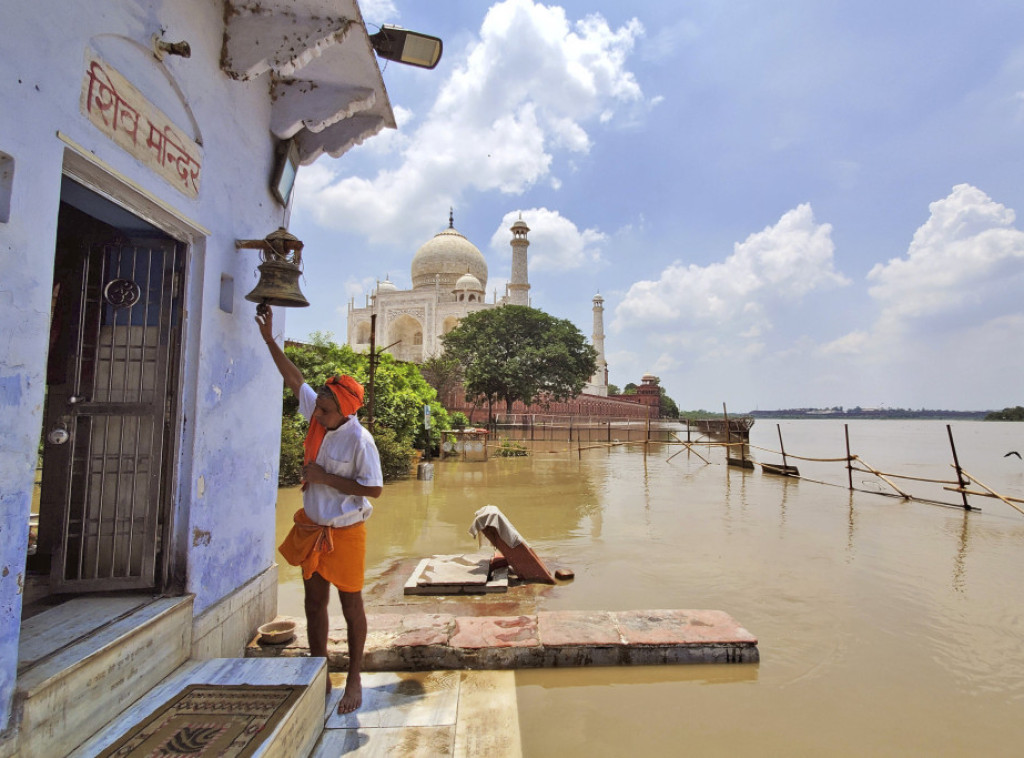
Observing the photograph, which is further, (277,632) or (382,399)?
(382,399)

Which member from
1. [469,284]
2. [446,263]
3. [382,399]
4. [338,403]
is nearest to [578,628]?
Answer: [338,403]

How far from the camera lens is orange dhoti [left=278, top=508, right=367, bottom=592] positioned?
2828 mm

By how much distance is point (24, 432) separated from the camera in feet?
6.23

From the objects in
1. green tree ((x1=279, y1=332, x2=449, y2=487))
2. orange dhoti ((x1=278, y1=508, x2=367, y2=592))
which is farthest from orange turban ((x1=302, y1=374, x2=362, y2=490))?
green tree ((x1=279, y1=332, x2=449, y2=487))

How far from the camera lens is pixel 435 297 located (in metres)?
45.2

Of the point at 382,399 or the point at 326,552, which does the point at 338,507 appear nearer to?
the point at 326,552

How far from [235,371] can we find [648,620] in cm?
323

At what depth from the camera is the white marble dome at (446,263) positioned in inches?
1900

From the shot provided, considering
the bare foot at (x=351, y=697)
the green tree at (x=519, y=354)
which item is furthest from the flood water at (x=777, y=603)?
the green tree at (x=519, y=354)

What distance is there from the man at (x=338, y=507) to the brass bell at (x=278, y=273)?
27.4 inches

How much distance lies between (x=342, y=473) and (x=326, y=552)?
0.40 meters

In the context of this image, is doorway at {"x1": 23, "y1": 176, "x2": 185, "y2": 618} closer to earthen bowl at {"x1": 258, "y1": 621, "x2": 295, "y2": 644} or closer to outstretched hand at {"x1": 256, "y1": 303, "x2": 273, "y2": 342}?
outstretched hand at {"x1": 256, "y1": 303, "x2": 273, "y2": 342}

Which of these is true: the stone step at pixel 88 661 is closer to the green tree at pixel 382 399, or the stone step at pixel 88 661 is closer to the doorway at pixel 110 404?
the doorway at pixel 110 404

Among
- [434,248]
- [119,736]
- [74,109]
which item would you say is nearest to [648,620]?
[119,736]
